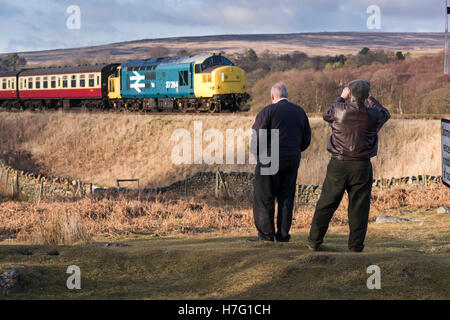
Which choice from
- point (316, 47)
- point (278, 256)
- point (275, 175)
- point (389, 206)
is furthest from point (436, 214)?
point (316, 47)

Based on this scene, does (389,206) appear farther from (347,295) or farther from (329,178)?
(347,295)

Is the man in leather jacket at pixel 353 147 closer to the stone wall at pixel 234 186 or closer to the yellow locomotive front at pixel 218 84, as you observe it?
the stone wall at pixel 234 186

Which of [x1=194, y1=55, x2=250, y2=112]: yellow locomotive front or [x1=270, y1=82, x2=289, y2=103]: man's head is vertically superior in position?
[x1=194, y1=55, x2=250, y2=112]: yellow locomotive front

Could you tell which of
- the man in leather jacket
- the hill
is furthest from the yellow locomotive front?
the hill

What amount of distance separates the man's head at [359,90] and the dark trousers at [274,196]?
4.69 feet

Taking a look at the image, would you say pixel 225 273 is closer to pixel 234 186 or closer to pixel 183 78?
pixel 234 186

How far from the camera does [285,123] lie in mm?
8250

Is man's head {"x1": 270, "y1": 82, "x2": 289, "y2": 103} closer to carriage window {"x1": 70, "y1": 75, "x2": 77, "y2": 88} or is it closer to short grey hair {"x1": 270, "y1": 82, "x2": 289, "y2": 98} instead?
short grey hair {"x1": 270, "y1": 82, "x2": 289, "y2": 98}

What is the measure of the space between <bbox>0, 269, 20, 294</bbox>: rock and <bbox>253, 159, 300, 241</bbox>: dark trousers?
3.39 metres

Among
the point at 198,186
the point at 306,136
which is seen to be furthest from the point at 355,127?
the point at 198,186

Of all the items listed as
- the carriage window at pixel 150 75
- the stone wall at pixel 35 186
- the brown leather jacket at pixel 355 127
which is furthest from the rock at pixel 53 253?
the carriage window at pixel 150 75

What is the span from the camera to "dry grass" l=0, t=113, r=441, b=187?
2531 centimetres

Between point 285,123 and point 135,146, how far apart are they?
28152 millimetres

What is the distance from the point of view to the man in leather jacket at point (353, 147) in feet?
23.8
